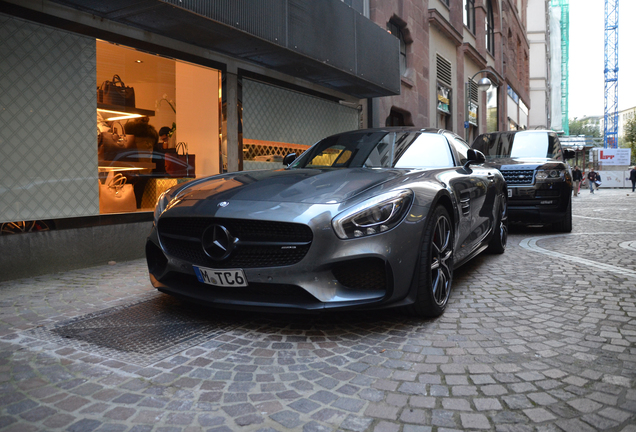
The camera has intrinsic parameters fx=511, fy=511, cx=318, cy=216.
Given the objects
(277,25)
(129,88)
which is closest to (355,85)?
(277,25)

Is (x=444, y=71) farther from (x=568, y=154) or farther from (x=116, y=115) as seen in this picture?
(x=116, y=115)

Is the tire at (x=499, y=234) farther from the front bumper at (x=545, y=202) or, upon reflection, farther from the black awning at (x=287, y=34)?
the black awning at (x=287, y=34)

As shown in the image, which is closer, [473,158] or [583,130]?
[473,158]

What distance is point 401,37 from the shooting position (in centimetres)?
1511

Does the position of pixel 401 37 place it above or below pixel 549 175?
above

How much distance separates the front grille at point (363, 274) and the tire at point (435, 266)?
0.32 meters

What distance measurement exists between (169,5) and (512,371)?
4.90 m

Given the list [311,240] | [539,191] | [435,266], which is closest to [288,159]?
[435,266]

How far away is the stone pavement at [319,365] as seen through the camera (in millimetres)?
2023

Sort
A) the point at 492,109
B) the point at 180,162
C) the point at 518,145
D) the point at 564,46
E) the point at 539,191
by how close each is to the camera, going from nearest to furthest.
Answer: the point at 180,162 → the point at 539,191 → the point at 518,145 → the point at 492,109 → the point at 564,46

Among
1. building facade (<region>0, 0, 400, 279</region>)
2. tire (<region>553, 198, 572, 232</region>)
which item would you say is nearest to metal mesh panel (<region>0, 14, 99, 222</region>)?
building facade (<region>0, 0, 400, 279</region>)

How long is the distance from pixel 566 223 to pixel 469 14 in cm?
1715

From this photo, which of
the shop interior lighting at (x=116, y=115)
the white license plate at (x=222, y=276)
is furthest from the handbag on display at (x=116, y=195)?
the white license plate at (x=222, y=276)

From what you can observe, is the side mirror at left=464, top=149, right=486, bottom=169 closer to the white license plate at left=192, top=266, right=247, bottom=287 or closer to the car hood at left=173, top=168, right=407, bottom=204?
the car hood at left=173, top=168, right=407, bottom=204
